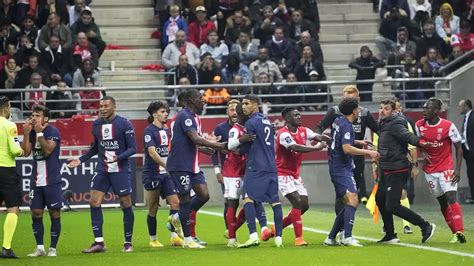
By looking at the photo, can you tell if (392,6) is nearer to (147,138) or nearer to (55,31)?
(55,31)

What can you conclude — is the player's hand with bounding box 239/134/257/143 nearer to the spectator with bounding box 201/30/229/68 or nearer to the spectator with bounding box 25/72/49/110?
the spectator with bounding box 25/72/49/110

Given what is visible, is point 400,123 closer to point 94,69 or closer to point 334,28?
point 94,69

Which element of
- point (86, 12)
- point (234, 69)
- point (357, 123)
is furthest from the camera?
point (86, 12)

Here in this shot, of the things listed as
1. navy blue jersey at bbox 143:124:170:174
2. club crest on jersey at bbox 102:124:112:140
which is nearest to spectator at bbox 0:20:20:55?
navy blue jersey at bbox 143:124:170:174

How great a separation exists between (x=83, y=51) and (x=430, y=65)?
8.67m

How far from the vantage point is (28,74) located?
1191 inches

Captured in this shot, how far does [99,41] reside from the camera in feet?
105

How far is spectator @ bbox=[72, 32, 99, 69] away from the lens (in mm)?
31109

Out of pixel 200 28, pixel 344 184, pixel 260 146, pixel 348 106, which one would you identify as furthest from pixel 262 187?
pixel 200 28

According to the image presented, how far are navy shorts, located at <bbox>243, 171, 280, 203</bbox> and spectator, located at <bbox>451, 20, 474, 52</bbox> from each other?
16150 millimetres

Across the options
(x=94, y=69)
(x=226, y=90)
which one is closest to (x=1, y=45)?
(x=94, y=69)

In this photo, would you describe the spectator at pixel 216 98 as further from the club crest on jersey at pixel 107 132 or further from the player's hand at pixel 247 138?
the player's hand at pixel 247 138

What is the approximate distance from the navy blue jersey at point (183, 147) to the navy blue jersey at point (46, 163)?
5.44 feet

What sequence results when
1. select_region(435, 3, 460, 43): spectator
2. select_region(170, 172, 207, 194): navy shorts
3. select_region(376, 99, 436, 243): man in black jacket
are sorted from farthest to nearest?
select_region(435, 3, 460, 43): spectator, select_region(376, 99, 436, 243): man in black jacket, select_region(170, 172, 207, 194): navy shorts
